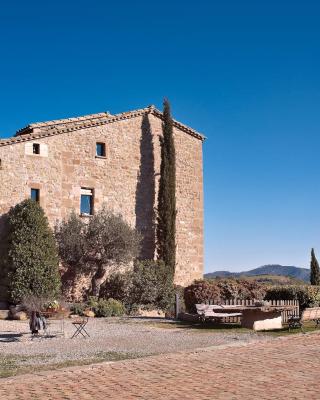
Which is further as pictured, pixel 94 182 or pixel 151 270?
pixel 94 182

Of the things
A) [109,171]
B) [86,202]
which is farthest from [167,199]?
[86,202]

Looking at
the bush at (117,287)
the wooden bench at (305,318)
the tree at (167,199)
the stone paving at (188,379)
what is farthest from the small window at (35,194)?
the stone paving at (188,379)

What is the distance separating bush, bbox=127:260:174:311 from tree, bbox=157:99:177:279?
2.00m

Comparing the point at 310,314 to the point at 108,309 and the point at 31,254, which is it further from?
the point at 31,254

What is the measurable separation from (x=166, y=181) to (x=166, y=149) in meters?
1.87

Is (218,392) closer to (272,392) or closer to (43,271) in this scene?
(272,392)

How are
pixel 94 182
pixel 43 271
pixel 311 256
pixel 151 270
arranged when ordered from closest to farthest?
pixel 43 271, pixel 151 270, pixel 94 182, pixel 311 256

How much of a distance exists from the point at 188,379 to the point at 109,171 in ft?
68.4

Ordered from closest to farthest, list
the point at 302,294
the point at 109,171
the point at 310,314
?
the point at 310,314 → the point at 302,294 → the point at 109,171

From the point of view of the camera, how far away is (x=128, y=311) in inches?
950

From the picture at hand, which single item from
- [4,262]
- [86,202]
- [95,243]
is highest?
[86,202]

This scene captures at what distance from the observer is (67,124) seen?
28.1 metres

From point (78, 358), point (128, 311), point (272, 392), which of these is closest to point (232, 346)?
point (78, 358)

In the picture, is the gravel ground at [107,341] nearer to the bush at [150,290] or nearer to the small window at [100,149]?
the bush at [150,290]
